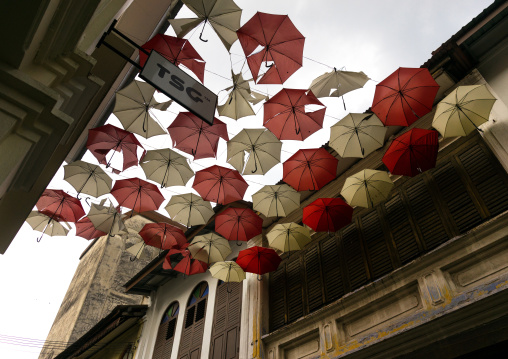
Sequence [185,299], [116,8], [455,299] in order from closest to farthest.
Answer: [116,8], [455,299], [185,299]

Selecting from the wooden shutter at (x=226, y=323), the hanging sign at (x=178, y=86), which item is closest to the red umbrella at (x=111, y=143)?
the hanging sign at (x=178, y=86)

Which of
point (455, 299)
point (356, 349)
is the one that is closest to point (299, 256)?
point (356, 349)

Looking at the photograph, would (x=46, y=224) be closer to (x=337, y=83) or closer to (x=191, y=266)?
(x=191, y=266)

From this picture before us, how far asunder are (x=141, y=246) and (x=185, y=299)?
2.74 metres

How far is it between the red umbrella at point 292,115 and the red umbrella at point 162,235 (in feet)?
15.2

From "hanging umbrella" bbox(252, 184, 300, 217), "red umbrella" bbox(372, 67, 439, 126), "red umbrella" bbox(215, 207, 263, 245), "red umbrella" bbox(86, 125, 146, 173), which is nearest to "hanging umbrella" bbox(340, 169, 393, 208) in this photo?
"red umbrella" bbox(372, 67, 439, 126)

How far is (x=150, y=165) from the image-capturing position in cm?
876

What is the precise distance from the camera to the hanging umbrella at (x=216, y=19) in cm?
618

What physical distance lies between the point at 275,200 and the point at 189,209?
8.00ft

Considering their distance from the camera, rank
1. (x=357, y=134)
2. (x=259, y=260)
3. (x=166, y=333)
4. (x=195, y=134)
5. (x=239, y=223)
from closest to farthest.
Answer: (x=357, y=134), (x=195, y=134), (x=259, y=260), (x=239, y=223), (x=166, y=333)

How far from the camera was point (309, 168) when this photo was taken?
28.3ft

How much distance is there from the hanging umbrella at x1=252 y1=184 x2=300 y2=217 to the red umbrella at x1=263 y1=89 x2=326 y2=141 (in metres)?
1.49

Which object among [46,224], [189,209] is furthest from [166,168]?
[46,224]

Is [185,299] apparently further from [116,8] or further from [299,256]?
[116,8]
